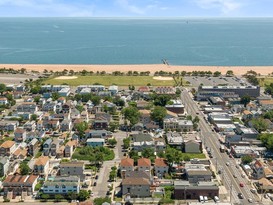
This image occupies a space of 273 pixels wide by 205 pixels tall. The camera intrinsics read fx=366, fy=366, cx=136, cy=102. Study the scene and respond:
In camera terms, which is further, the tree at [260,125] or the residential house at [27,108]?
the residential house at [27,108]

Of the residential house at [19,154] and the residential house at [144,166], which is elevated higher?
the residential house at [144,166]

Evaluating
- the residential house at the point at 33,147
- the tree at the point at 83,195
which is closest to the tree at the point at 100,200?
the tree at the point at 83,195

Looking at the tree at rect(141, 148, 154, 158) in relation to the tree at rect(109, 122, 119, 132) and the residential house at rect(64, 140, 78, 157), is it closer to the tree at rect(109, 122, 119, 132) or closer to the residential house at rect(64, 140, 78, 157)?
the residential house at rect(64, 140, 78, 157)

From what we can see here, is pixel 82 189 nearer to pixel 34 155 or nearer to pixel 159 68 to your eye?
pixel 34 155

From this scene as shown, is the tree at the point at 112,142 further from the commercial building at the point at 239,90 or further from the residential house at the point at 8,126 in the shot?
the commercial building at the point at 239,90

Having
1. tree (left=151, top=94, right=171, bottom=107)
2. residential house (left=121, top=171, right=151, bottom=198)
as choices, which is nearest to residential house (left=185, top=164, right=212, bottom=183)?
residential house (left=121, top=171, right=151, bottom=198)

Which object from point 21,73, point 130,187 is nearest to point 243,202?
point 130,187
